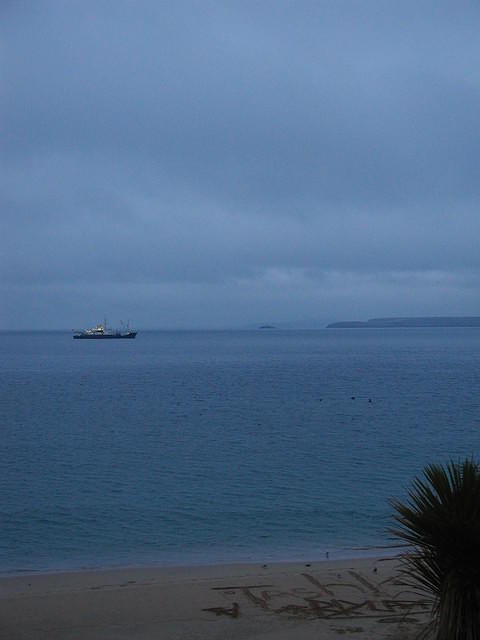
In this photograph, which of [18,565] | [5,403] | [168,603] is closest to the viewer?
[168,603]

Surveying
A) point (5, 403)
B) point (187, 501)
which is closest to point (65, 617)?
point (187, 501)

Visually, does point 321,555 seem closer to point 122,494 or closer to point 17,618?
point 17,618

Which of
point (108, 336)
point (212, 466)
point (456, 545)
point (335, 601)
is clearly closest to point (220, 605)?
point (335, 601)

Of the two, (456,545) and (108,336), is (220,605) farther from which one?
(108,336)

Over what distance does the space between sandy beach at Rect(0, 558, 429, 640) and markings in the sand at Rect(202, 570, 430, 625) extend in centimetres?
1

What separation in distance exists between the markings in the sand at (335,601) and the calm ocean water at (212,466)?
3.35 feet

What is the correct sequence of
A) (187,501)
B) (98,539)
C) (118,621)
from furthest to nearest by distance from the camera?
(187,501), (98,539), (118,621)

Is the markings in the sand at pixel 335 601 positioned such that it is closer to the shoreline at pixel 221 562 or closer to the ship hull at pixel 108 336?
the shoreline at pixel 221 562

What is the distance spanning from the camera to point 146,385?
5725cm

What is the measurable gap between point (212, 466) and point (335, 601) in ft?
48.9

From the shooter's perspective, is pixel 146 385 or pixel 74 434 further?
pixel 146 385

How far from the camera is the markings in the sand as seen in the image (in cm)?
915

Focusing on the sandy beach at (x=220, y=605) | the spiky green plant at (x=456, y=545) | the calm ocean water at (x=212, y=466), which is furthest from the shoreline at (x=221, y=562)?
the spiky green plant at (x=456, y=545)

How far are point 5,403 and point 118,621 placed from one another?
1494 inches
